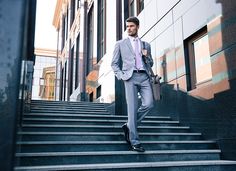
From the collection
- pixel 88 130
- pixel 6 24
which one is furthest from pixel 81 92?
pixel 6 24

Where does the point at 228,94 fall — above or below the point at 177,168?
above

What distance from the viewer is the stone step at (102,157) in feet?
12.4

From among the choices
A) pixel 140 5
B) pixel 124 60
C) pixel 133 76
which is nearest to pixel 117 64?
pixel 124 60

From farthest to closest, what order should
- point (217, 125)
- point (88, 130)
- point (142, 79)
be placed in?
point (88, 130), point (217, 125), point (142, 79)

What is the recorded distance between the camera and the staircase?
3691mm

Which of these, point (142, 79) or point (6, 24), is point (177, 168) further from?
point (6, 24)

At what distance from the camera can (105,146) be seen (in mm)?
4508

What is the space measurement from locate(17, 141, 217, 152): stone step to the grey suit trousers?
0.44m

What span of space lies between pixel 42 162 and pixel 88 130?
157cm

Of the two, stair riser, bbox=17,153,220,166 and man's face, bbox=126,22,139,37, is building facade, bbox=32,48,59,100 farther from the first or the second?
stair riser, bbox=17,153,220,166

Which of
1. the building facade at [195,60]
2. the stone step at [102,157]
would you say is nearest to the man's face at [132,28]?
the building facade at [195,60]

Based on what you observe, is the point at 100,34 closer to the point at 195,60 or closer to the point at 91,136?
the point at 195,60

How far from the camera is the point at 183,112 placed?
6.15 meters

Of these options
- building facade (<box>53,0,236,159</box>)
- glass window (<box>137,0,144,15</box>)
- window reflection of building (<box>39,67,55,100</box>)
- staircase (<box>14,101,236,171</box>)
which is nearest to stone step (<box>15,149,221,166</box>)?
staircase (<box>14,101,236,171</box>)
